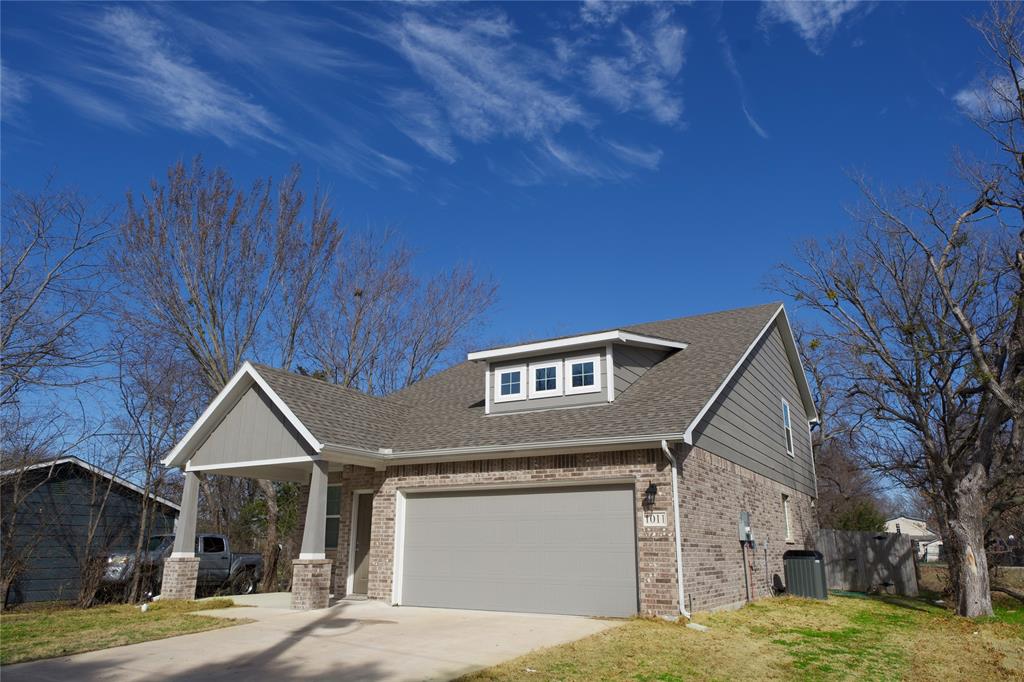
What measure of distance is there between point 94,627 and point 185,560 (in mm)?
3475

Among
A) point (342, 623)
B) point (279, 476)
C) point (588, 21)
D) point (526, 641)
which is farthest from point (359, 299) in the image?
point (526, 641)

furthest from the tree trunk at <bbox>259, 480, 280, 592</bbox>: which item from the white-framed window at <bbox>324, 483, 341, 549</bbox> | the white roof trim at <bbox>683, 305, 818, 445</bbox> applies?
the white roof trim at <bbox>683, 305, 818, 445</bbox>

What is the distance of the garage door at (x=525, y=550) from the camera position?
1193cm

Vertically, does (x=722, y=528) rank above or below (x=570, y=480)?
below

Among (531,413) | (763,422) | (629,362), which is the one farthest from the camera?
(763,422)

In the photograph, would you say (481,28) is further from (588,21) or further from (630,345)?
(630,345)

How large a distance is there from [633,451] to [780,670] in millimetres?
4436

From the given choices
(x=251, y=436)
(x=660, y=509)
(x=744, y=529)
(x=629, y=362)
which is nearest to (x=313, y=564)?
(x=251, y=436)

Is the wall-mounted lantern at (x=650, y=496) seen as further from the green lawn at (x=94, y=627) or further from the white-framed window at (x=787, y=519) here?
the white-framed window at (x=787, y=519)

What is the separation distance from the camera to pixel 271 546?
68.2ft

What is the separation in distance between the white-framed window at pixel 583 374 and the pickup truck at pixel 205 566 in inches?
413

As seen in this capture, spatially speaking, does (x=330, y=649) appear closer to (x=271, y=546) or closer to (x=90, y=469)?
(x=90, y=469)

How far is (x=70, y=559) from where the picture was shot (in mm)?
17391

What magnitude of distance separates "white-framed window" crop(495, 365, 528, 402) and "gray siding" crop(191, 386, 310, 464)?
4314mm
